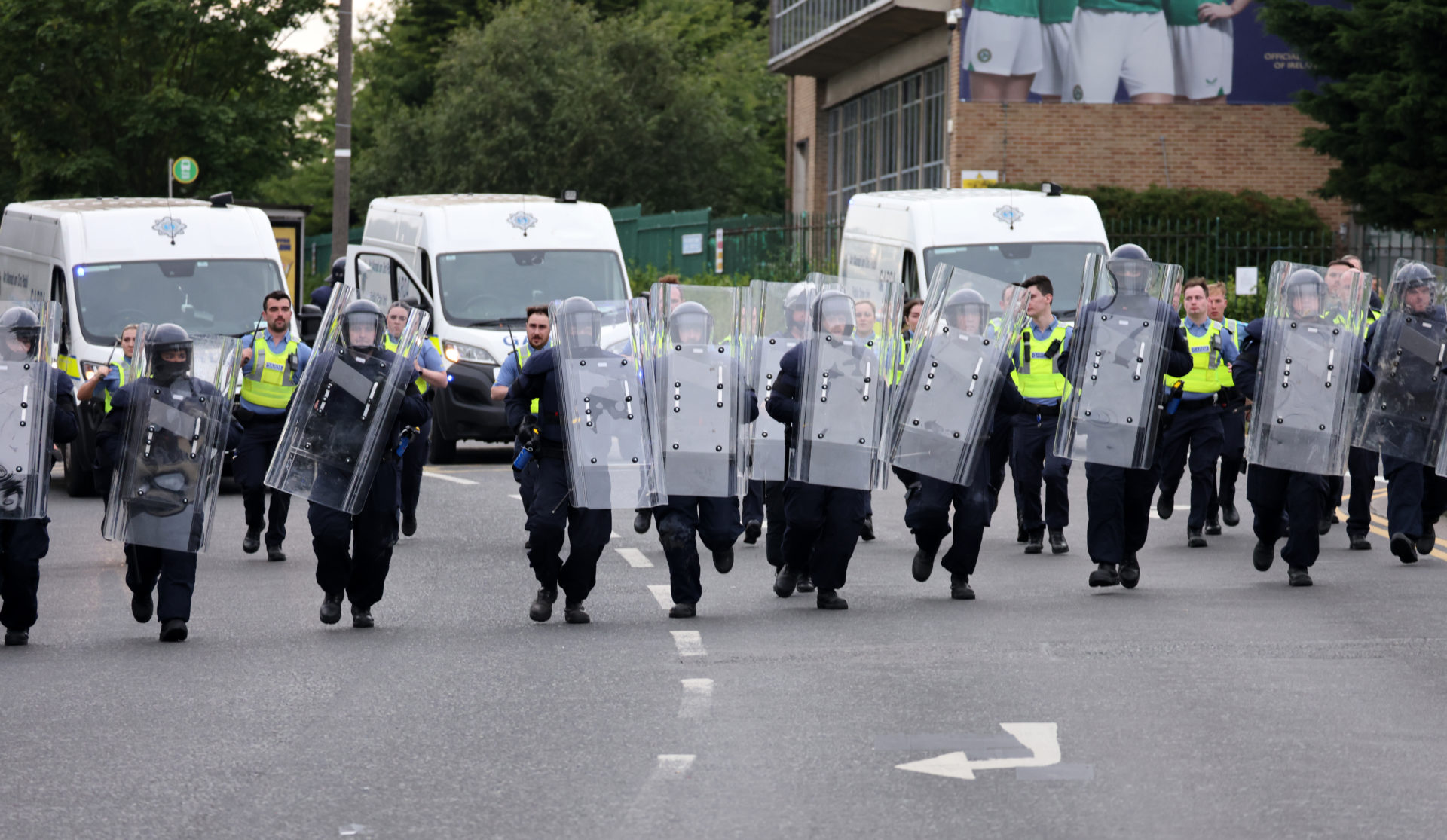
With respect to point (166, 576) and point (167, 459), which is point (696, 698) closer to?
point (166, 576)

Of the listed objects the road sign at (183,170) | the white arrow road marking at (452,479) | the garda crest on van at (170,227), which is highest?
the road sign at (183,170)

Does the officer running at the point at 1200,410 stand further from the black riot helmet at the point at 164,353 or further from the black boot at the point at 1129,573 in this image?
the black riot helmet at the point at 164,353

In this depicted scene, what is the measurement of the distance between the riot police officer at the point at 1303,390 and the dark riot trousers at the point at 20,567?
249 inches

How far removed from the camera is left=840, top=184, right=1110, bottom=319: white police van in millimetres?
19484

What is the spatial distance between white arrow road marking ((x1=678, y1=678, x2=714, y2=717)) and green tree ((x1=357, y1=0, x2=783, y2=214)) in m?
38.1

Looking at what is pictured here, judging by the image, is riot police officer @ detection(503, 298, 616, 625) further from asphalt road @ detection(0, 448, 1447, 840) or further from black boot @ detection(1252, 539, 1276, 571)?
black boot @ detection(1252, 539, 1276, 571)

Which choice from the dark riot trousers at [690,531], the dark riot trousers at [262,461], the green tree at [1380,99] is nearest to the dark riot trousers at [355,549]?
the dark riot trousers at [690,531]

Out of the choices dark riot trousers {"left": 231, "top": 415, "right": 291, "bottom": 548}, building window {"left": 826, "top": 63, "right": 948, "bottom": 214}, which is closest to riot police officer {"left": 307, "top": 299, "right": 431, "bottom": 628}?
dark riot trousers {"left": 231, "top": 415, "right": 291, "bottom": 548}

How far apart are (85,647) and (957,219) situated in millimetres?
11608

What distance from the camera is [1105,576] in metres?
11.2

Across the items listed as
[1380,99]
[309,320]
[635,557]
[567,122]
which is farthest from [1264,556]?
[567,122]

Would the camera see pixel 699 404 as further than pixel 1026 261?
No

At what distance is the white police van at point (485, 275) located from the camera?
65.2 feet

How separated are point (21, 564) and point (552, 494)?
8.20 ft
